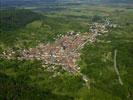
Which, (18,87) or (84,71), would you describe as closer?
(18,87)

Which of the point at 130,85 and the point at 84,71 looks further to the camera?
the point at 84,71

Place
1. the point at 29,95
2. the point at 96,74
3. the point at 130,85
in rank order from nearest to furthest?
1. the point at 29,95
2. the point at 130,85
3. the point at 96,74

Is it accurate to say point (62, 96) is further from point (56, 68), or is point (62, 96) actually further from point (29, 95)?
point (56, 68)

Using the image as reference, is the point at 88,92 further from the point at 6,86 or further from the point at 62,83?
the point at 6,86

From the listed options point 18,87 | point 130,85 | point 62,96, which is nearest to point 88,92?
point 62,96

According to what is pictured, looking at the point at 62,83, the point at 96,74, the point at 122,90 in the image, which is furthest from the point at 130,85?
the point at 62,83

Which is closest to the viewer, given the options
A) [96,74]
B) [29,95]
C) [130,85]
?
[29,95]

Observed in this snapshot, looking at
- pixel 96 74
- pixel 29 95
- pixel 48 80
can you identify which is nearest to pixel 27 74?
pixel 48 80
